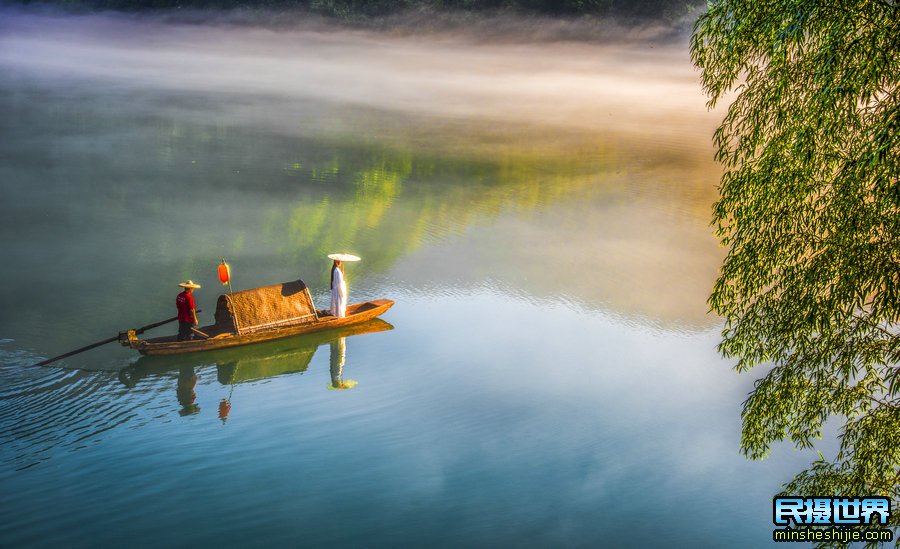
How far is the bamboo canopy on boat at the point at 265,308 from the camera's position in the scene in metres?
15.7

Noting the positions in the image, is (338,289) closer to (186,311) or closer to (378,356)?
(378,356)

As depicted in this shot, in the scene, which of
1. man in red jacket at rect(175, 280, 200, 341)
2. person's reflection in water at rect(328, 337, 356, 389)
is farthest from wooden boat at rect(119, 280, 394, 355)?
person's reflection in water at rect(328, 337, 356, 389)

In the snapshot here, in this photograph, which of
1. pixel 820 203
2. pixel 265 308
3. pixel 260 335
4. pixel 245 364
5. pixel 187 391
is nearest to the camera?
pixel 820 203

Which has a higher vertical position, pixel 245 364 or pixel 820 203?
pixel 820 203

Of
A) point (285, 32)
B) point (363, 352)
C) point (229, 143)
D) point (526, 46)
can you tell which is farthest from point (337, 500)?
point (285, 32)

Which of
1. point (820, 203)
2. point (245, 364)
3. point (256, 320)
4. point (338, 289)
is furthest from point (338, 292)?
point (820, 203)

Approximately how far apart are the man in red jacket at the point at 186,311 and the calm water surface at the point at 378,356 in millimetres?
631

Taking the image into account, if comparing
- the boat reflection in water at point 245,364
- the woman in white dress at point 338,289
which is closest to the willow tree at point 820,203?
the boat reflection in water at point 245,364

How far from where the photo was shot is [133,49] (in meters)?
89.8

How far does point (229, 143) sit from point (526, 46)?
51.1 meters

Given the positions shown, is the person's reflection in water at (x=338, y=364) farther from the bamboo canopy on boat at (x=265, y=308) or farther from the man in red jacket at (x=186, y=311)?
the man in red jacket at (x=186, y=311)

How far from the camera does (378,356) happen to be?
1619cm

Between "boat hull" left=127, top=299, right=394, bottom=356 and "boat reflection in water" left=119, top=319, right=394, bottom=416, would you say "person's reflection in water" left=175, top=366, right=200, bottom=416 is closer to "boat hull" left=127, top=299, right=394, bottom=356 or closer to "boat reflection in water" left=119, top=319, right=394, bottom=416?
"boat reflection in water" left=119, top=319, right=394, bottom=416

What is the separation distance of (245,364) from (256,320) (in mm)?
890
